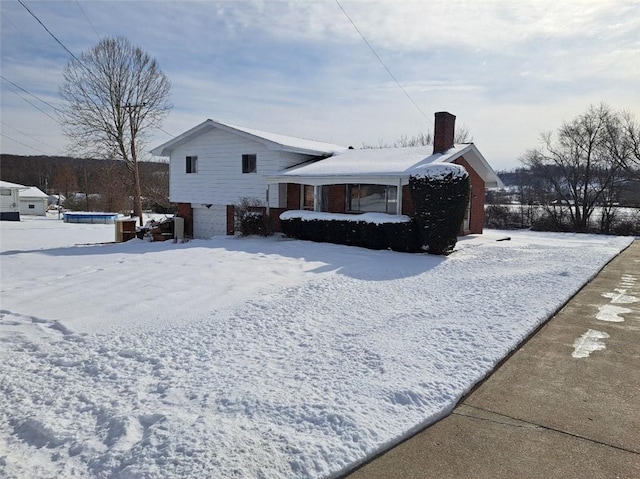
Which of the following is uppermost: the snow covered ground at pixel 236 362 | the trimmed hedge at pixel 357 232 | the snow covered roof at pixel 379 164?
the snow covered roof at pixel 379 164

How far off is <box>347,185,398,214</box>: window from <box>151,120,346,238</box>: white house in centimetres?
275

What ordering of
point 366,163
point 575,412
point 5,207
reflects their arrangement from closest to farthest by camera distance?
1. point 575,412
2. point 366,163
3. point 5,207

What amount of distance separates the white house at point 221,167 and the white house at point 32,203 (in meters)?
39.8

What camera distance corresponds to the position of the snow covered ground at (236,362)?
115 inches

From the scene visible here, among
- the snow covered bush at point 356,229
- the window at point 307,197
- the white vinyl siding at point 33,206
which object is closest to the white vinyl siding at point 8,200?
the white vinyl siding at point 33,206

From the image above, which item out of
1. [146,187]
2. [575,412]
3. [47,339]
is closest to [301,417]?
[575,412]

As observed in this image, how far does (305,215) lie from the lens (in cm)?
1502

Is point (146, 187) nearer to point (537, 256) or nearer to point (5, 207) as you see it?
point (5, 207)

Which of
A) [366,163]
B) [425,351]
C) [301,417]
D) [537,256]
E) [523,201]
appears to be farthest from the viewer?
[523,201]

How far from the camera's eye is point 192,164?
20.0 m

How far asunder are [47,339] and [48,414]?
1.79 meters

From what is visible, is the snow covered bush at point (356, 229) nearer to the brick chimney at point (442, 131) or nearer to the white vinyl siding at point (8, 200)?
the brick chimney at point (442, 131)

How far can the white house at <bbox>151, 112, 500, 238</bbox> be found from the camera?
15.3 metres

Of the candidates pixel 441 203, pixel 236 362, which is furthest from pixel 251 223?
pixel 236 362
